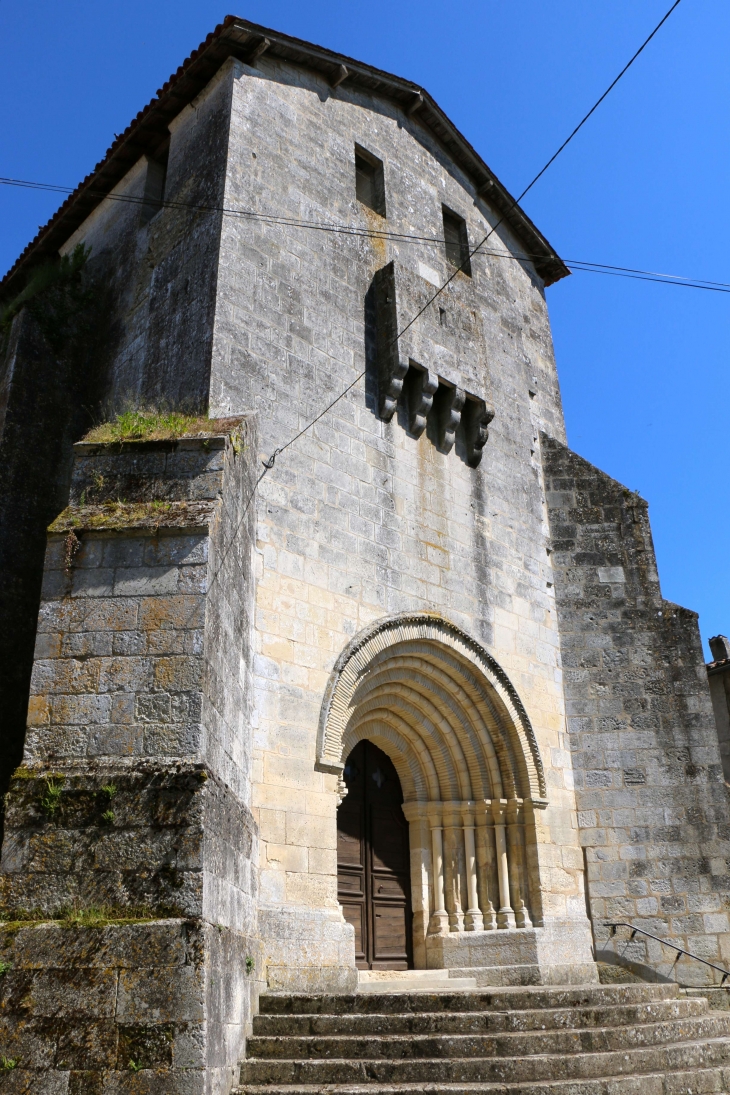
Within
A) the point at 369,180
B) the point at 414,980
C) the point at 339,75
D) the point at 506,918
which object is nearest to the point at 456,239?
the point at 369,180

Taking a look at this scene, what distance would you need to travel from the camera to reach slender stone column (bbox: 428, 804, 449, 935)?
27.5ft

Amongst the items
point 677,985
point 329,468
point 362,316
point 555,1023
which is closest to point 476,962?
point 677,985

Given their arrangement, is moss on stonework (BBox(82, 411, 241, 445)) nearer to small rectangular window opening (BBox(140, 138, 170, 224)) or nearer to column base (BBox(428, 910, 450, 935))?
small rectangular window opening (BBox(140, 138, 170, 224))

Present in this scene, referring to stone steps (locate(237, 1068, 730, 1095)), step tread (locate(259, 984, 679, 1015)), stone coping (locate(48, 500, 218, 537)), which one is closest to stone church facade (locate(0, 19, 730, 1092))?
stone coping (locate(48, 500, 218, 537))

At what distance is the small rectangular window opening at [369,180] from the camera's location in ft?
33.4

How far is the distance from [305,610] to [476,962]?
11.5 feet

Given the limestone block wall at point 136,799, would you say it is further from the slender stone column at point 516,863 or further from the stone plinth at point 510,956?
the slender stone column at point 516,863

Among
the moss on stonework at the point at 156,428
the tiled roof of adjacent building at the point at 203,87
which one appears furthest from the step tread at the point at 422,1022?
the tiled roof of adjacent building at the point at 203,87

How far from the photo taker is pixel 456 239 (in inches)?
443

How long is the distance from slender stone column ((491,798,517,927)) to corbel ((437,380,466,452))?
3.59 m

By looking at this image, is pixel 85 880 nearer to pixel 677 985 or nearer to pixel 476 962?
pixel 476 962

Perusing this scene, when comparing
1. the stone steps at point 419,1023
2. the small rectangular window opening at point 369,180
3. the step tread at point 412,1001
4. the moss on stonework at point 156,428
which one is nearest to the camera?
the stone steps at point 419,1023

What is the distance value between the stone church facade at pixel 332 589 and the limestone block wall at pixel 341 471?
3cm

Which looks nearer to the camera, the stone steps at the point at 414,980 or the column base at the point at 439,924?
the stone steps at the point at 414,980
